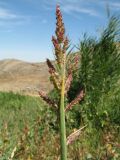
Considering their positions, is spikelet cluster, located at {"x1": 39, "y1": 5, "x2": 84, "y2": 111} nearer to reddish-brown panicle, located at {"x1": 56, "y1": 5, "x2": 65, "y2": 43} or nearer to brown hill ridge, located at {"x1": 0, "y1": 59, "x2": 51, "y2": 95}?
reddish-brown panicle, located at {"x1": 56, "y1": 5, "x2": 65, "y2": 43}

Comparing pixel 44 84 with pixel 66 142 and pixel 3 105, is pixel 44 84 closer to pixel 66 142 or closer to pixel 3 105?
pixel 3 105

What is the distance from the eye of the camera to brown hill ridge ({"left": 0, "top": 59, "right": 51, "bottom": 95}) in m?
24.8

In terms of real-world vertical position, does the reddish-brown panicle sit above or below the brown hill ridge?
below

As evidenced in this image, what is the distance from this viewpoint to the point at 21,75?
31266 mm

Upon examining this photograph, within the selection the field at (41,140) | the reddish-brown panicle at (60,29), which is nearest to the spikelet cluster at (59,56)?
the reddish-brown panicle at (60,29)

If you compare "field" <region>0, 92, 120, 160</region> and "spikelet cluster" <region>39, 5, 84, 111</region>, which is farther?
"field" <region>0, 92, 120, 160</region>

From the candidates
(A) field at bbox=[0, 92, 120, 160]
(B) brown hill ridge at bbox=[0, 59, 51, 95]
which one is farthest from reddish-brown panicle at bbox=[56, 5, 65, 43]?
(B) brown hill ridge at bbox=[0, 59, 51, 95]

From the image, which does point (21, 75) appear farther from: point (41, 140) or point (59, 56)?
point (59, 56)

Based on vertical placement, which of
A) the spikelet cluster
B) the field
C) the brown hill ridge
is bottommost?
the field

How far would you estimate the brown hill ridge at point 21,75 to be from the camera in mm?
24828

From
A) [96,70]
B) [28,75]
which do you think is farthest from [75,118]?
[28,75]

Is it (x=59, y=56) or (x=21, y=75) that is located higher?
(x=21, y=75)

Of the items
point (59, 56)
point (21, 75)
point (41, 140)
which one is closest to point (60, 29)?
point (59, 56)

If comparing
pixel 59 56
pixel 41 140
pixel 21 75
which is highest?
pixel 21 75
